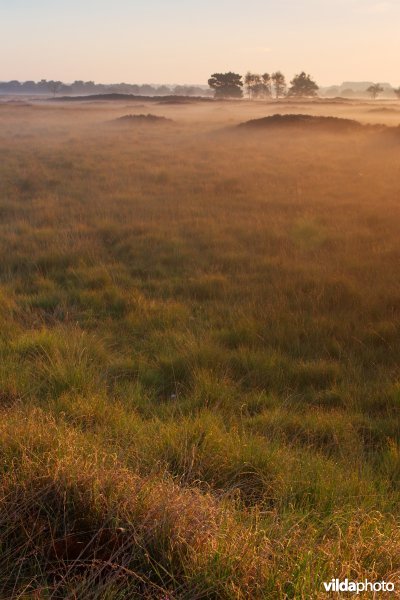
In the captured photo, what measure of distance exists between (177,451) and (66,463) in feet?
2.74

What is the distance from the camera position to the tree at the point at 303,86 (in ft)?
361

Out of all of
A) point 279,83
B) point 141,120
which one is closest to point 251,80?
point 279,83

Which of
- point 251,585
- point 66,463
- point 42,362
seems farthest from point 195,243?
point 251,585

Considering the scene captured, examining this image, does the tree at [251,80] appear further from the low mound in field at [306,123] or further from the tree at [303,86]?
the low mound in field at [306,123]

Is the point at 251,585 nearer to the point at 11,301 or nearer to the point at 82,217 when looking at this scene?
the point at 11,301

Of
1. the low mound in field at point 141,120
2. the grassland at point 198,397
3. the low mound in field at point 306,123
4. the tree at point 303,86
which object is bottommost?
the grassland at point 198,397

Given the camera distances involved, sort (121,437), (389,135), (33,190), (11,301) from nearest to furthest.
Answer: (121,437), (11,301), (33,190), (389,135)

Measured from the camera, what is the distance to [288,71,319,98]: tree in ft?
361

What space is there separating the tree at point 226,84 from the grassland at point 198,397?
10602 centimetres

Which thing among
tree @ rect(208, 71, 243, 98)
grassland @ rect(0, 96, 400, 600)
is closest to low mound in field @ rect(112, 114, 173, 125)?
grassland @ rect(0, 96, 400, 600)

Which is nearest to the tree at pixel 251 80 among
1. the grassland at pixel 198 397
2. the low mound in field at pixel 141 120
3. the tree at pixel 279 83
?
the tree at pixel 279 83

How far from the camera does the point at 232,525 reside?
2193 mm

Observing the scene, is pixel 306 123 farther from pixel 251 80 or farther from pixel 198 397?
pixel 251 80

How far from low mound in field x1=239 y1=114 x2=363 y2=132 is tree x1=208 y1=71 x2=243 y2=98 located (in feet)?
255
